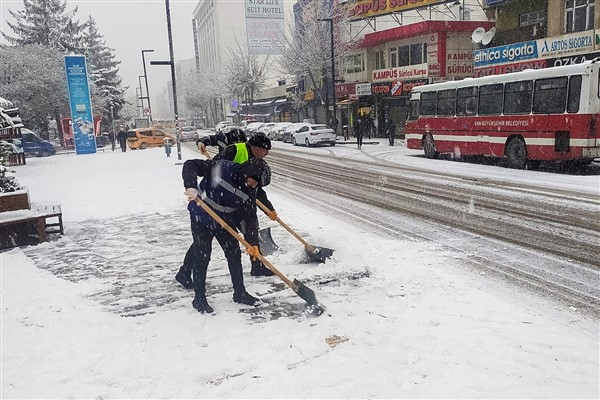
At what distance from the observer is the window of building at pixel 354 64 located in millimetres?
37969

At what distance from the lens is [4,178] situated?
8070 millimetres

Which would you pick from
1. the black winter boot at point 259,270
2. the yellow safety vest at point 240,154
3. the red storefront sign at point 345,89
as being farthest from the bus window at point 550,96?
the red storefront sign at point 345,89

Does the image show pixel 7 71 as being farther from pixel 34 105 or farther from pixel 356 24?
pixel 356 24

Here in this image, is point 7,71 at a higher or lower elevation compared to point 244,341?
higher

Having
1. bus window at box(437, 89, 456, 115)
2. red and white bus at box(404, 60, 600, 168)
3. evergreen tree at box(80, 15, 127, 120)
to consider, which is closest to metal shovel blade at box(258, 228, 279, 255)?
red and white bus at box(404, 60, 600, 168)

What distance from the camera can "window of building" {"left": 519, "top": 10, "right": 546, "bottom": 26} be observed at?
23828mm

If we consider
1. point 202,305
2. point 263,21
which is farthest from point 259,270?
point 263,21

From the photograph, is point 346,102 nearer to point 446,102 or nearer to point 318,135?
point 318,135

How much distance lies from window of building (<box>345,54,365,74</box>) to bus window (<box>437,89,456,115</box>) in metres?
20.2

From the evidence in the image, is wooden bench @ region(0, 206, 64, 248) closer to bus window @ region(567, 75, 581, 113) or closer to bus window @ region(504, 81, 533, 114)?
bus window @ region(567, 75, 581, 113)

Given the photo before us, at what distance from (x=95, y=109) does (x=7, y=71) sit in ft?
35.6

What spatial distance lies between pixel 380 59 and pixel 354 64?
11.3 feet

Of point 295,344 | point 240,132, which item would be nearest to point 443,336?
point 295,344

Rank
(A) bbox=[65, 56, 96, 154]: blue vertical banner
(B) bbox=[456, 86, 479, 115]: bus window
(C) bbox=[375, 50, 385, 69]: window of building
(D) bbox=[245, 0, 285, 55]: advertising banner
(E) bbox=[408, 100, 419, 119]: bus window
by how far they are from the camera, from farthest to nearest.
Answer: (D) bbox=[245, 0, 285, 55]: advertising banner, (C) bbox=[375, 50, 385, 69]: window of building, (A) bbox=[65, 56, 96, 154]: blue vertical banner, (E) bbox=[408, 100, 419, 119]: bus window, (B) bbox=[456, 86, 479, 115]: bus window
